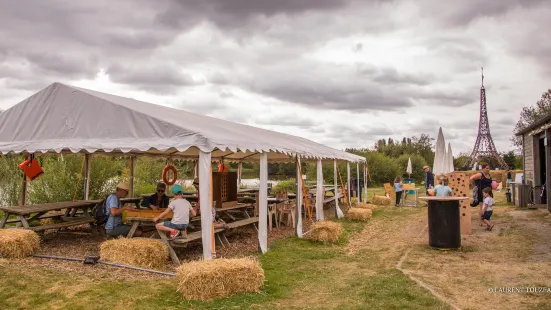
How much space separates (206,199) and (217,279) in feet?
5.05

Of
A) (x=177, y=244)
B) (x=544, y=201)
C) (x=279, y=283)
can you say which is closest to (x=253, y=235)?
(x=177, y=244)

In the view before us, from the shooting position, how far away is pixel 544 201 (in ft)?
47.4

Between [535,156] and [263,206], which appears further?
[535,156]

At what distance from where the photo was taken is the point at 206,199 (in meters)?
6.05

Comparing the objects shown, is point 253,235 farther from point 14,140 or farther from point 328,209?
point 328,209

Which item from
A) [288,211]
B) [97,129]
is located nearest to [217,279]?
[97,129]

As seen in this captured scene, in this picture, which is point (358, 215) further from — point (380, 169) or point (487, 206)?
point (380, 169)

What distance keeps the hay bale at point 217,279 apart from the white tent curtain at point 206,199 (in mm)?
1098

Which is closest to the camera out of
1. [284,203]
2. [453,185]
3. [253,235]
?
[253,235]

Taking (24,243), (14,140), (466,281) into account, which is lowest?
(466,281)

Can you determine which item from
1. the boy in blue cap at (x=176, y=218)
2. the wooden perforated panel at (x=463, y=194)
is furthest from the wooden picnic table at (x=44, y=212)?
the wooden perforated panel at (x=463, y=194)

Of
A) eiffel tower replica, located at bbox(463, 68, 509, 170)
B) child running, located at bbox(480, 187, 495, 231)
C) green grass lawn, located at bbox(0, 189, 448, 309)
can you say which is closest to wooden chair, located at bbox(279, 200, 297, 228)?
green grass lawn, located at bbox(0, 189, 448, 309)

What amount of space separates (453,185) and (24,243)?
897 cm

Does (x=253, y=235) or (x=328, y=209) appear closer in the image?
(x=253, y=235)
